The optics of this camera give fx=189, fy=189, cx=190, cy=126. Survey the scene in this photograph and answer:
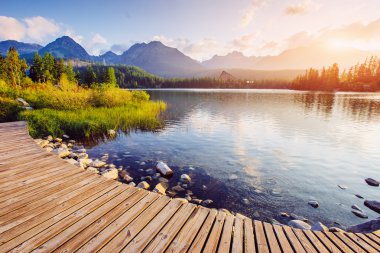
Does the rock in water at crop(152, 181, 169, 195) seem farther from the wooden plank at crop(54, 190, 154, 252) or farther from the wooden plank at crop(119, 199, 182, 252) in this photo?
the wooden plank at crop(119, 199, 182, 252)

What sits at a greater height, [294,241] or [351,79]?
[351,79]

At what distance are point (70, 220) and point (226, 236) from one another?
3294 mm

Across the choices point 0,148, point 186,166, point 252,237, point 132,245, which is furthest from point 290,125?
point 0,148

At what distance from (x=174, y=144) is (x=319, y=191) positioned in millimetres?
10047

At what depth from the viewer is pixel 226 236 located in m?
3.73

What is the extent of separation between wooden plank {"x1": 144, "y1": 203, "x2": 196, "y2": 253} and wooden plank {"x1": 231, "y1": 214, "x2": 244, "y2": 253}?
1.07 m

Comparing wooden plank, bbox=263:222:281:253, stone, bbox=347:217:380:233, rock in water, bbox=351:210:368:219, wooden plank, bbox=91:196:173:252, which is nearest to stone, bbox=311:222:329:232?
stone, bbox=347:217:380:233

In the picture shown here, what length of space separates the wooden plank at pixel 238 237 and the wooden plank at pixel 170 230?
1068 millimetres

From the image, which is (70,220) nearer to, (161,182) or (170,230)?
(170,230)

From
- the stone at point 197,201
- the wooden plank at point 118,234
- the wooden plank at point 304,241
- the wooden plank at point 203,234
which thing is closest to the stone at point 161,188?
the stone at point 197,201

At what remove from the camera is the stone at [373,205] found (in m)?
7.55

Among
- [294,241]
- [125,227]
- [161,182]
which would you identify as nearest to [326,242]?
[294,241]

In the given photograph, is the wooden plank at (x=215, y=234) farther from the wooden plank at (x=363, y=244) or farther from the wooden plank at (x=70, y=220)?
the wooden plank at (x=363, y=244)

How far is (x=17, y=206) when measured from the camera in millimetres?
4500
